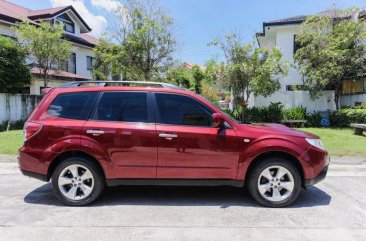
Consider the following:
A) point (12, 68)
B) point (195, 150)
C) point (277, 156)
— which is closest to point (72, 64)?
point (12, 68)

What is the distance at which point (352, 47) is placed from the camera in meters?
18.1

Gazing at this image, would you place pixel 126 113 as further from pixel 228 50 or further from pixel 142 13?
pixel 142 13

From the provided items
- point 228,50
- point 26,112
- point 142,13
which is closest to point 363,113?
point 228,50

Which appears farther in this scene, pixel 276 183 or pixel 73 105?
pixel 73 105

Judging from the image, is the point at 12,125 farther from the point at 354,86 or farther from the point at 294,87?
the point at 354,86

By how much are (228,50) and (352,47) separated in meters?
6.29

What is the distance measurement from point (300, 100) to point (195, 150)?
603 inches

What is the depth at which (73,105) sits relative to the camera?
5.77 m

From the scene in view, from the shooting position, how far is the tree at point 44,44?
19.0m

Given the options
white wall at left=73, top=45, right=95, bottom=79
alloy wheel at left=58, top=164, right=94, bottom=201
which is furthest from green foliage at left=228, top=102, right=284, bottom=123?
white wall at left=73, top=45, right=95, bottom=79

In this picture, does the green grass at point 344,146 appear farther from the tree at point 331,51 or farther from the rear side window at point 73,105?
the rear side window at point 73,105

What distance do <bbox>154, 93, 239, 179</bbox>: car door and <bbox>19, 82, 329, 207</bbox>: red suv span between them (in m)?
0.02

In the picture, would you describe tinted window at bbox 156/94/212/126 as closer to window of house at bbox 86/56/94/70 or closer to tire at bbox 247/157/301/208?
tire at bbox 247/157/301/208

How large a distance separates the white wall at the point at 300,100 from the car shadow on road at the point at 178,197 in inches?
522
